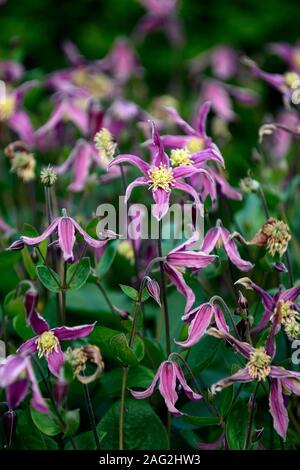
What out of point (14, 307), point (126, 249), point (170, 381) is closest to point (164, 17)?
point (126, 249)

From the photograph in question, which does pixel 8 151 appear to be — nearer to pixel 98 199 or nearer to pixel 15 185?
pixel 15 185

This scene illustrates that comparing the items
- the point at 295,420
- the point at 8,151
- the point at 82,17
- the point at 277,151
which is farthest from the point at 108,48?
the point at 295,420

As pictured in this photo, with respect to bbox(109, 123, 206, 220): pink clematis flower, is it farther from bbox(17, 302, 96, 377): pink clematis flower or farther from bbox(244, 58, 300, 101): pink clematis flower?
bbox(244, 58, 300, 101): pink clematis flower

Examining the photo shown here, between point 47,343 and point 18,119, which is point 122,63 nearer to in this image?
point 18,119

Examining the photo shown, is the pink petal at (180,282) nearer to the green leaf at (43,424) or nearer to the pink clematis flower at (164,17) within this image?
the green leaf at (43,424)

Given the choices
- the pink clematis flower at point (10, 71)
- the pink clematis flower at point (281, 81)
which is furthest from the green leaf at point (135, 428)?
the pink clematis flower at point (10, 71)

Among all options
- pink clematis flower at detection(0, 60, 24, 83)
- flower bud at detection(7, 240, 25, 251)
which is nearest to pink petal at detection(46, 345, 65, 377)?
flower bud at detection(7, 240, 25, 251)
